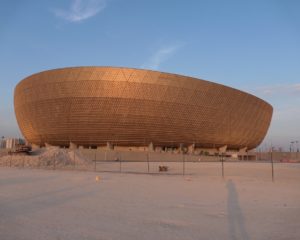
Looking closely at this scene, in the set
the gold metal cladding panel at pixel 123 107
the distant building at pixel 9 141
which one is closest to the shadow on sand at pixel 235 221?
the gold metal cladding panel at pixel 123 107

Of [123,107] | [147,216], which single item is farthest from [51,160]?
[123,107]

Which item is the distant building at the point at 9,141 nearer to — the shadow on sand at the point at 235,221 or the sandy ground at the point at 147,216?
the sandy ground at the point at 147,216

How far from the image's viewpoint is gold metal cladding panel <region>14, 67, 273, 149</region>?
198 feet

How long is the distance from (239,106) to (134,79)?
28.0m

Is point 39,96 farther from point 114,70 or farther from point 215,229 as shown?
point 215,229

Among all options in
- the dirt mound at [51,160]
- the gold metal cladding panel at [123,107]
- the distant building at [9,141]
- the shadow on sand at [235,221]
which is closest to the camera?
the shadow on sand at [235,221]

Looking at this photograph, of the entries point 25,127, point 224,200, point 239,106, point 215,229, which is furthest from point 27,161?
point 239,106

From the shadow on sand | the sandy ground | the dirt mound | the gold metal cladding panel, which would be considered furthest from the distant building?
the shadow on sand

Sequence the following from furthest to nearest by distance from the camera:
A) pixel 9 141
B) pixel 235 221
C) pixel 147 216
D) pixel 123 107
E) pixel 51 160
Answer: pixel 9 141
pixel 123 107
pixel 51 160
pixel 147 216
pixel 235 221

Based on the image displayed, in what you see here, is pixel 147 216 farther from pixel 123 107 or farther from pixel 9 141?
pixel 9 141

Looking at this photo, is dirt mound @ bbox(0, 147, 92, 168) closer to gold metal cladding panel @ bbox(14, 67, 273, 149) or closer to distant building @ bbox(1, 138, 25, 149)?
gold metal cladding panel @ bbox(14, 67, 273, 149)

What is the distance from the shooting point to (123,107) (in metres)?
61.2

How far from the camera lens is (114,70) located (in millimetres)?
59844

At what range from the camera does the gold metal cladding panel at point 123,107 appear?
198 ft
